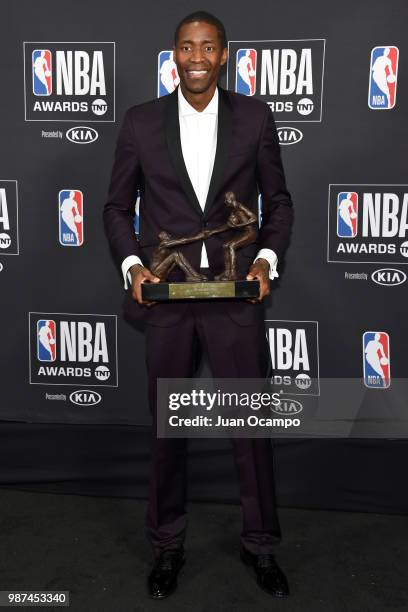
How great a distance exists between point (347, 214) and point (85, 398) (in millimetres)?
1398

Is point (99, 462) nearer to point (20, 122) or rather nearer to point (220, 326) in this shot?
point (220, 326)

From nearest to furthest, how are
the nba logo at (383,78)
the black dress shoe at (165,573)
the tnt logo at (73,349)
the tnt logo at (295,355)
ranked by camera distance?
the black dress shoe at (165,573) < the nba logo at (383,78) < the tnt logo at (295,355) < the tnt logo at (73,349)

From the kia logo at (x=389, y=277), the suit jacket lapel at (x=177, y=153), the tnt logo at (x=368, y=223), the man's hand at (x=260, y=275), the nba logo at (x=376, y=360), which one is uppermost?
the suit jacket lapel at (x=177, y=153)

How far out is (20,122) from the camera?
2838 millimetres

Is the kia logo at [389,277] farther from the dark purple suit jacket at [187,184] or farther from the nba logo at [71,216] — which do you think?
the nba logo at [71,216]

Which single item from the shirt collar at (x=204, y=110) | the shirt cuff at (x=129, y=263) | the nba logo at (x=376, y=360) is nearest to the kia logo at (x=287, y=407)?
the nba logo at (x=376, y=360)

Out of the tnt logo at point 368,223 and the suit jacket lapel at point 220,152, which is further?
the tnt logo at point 368,223

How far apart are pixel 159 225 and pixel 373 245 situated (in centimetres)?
101

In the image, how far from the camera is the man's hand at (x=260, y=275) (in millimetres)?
2029

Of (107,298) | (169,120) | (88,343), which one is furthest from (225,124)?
(88,343)

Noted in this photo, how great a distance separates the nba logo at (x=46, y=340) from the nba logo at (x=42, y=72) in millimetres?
989

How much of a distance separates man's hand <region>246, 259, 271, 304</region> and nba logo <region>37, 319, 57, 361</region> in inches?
47.6

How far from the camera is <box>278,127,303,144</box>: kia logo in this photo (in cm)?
270

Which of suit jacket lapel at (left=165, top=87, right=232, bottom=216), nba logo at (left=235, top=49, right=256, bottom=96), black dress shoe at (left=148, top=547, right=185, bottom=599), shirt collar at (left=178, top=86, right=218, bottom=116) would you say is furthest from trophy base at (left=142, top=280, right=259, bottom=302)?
nba logo at (left=235, top=49, right=256, bottom=96)
